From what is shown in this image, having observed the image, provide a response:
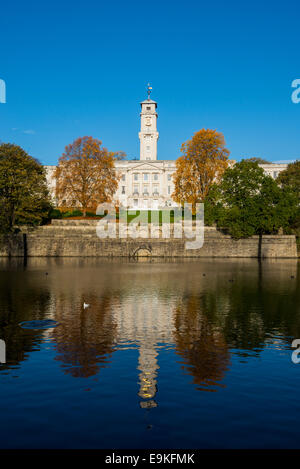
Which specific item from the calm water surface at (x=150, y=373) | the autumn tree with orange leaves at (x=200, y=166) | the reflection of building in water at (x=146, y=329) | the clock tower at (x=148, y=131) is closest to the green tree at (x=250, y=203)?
the autumn tree with orange leaves at (x=200, y=166)

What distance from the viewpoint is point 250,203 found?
67.2m

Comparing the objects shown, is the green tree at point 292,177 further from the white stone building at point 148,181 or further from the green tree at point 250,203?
the white stone building at point 148,181

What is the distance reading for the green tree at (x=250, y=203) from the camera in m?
66.8

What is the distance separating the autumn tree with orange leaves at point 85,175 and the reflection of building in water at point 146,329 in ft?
162

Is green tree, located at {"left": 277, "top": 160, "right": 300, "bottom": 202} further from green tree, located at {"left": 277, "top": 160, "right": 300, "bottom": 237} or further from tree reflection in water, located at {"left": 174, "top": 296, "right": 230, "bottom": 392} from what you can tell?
tree reflection in water, located at {"left": 174, "top": 296, "right": 230, "bottom": 392}

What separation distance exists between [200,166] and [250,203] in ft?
46.5

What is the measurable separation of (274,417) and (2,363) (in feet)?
29.6

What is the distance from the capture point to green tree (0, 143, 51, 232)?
64250mm

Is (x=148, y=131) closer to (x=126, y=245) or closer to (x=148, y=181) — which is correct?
(x=148, y=181)

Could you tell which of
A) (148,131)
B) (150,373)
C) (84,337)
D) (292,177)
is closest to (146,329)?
(84,337)

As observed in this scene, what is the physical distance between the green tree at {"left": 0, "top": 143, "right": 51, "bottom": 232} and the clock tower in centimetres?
7657

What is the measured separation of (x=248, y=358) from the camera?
16.0 meters
